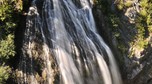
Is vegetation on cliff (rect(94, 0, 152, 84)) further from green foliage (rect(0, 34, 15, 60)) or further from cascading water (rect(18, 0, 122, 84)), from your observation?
A: green foliage (rect(0, 34, 15, 60))

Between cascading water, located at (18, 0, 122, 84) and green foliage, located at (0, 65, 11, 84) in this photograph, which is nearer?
green foliage, located at (0, 65, 11, 84)

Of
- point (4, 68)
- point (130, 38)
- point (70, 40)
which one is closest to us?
point (4, 68)

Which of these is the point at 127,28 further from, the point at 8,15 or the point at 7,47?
the point at 7,47

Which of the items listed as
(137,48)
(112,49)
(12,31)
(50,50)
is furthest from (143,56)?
(12,31)

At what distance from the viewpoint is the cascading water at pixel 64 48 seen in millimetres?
10328

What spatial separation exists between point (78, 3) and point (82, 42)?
1.90m

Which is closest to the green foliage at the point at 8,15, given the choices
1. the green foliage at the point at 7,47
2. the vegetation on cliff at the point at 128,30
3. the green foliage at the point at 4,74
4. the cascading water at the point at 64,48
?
the green foliage at the point at 7,47

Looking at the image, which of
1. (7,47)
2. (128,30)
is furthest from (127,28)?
(7,47)

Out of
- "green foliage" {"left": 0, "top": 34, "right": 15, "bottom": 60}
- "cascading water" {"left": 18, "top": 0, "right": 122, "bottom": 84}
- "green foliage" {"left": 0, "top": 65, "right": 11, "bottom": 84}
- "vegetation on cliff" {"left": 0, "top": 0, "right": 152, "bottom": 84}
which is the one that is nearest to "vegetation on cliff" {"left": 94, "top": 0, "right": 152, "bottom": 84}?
"vegetation on cliff" {"left": 0, "top": 0, "right": 152, "bottom": 84}

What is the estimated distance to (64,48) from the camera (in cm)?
1105

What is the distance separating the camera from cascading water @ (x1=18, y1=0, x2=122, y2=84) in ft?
33.9

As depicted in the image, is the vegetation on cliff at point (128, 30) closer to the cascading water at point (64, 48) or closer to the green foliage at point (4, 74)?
the cascading water at point (64, 48)

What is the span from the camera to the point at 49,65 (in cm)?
1040

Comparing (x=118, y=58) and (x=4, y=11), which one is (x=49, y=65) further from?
(x=118, y=58)
